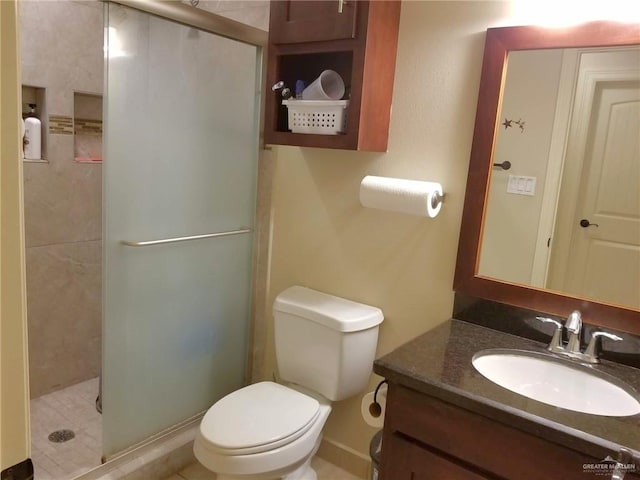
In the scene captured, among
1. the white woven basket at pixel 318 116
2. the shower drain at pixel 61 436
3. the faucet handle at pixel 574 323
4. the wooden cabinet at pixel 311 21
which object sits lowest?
the shower drain at pixel 61 436

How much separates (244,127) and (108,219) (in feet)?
2.37

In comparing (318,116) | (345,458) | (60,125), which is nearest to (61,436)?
(345,458)

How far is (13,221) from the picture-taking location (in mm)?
501

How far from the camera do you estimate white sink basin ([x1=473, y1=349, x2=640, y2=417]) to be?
128 cm

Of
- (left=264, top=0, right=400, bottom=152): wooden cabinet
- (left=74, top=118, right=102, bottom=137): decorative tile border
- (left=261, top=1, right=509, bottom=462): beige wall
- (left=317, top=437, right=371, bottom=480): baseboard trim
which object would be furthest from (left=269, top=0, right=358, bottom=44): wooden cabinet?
(left=317, top=437, right=371, bottom=480): baseboard trim

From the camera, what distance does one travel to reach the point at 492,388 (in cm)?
118

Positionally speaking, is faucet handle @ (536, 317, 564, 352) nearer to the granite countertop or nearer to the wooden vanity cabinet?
the granite countertop

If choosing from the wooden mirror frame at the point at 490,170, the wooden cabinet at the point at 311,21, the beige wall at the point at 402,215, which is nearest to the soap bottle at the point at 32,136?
the beige wall at the point at 402,215

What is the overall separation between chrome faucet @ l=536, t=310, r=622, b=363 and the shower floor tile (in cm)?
168

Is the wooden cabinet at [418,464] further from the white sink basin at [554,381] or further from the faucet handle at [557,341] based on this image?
the faucet handle at [557,341]

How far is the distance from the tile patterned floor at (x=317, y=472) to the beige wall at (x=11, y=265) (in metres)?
1.65

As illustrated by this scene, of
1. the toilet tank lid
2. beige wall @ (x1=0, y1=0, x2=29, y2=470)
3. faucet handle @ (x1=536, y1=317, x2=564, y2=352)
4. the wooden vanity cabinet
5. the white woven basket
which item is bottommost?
the wooden vanity cabinet

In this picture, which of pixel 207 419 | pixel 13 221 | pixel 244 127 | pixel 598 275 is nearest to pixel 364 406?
pixel 207 419

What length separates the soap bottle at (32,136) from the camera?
2189 mm
